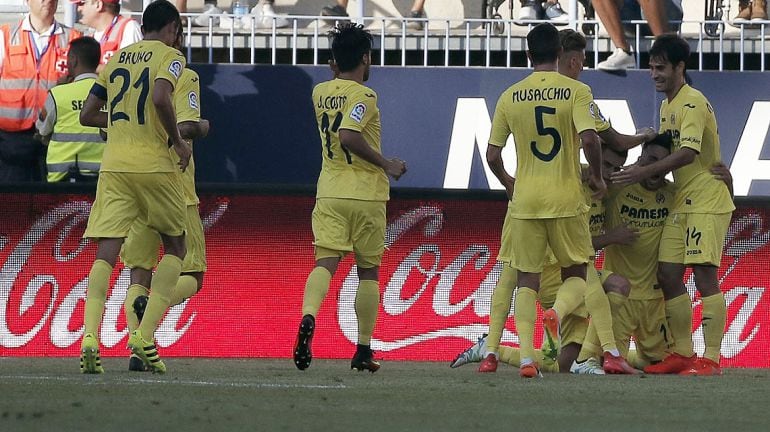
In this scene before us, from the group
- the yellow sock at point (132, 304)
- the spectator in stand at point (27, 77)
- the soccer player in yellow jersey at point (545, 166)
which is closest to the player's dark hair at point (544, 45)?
the soccer player in yellow jersey at point (545, 166)

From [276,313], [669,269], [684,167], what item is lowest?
[276,313]

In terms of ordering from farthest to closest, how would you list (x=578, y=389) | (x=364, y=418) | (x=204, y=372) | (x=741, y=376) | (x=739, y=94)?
(x=739, y=94), (x=741, y=376), (x=204, y=372), (x=578, y=389), (x=364, y=418)

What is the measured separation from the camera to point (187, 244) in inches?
358

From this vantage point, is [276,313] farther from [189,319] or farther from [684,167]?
[684,167]

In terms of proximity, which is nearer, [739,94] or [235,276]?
[235,276]

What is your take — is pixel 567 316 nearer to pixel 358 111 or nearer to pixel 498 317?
pixel 498 317

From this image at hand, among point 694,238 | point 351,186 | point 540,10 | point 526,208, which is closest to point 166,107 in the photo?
point 351,186

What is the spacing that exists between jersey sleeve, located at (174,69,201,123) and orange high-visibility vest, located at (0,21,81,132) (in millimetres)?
3176

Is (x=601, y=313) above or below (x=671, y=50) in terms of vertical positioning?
below

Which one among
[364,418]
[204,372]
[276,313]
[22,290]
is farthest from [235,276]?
[364,418]

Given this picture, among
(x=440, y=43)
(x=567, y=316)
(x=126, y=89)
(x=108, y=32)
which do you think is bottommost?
(x=567, y=316)

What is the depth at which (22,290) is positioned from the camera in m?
10.4

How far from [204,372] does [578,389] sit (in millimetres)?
2235

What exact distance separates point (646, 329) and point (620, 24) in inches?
127
